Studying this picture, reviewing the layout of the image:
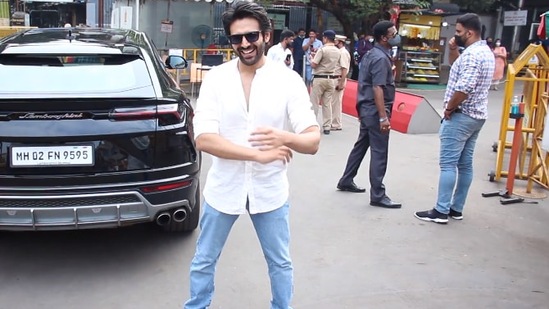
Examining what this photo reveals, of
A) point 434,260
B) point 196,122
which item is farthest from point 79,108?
point 434,260

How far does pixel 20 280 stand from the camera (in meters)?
3.74

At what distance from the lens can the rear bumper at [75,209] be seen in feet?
11.4

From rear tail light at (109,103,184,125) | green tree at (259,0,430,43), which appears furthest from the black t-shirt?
green tree at (259,0,430,43)

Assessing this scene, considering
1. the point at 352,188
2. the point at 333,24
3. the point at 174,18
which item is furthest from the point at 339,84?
the point at 333,24

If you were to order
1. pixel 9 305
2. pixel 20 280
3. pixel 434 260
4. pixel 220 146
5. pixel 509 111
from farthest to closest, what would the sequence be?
pixel 509 111 < pixel 434 260 < pixel 20 280 < pixel 9 305 < pixel 220 146

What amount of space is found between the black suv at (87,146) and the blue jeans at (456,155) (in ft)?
7.44

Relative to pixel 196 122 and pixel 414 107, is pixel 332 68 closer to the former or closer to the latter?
pixel 414 107

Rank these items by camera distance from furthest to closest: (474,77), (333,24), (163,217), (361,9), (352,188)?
(333,24), (361,9), (352,188), (474,77), (163,217)

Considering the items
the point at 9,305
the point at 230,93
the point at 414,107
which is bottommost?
the point at 9,305

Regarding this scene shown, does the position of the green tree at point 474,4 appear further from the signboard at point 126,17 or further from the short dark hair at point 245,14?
the short dark hair at point 245,14

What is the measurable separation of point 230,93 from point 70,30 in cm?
285

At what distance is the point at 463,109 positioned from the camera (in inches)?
190

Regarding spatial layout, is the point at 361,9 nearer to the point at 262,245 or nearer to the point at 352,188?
the point at 352,188

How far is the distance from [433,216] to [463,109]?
1.01 metres
